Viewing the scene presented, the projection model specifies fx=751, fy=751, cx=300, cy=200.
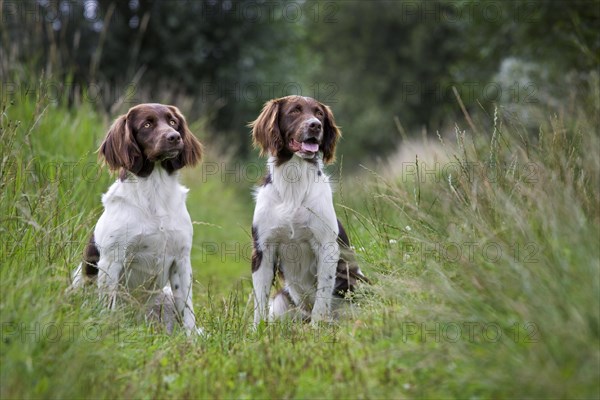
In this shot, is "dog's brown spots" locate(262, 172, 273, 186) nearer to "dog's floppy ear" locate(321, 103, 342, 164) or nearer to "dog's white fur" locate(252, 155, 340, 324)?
"dog's white fur" locate(252, 155, 340, 324)

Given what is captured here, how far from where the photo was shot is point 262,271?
15.7 ft

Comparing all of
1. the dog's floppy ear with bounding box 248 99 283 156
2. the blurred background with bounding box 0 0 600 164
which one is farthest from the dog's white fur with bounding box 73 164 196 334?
the blurred background with bounding box 0 0 600 164

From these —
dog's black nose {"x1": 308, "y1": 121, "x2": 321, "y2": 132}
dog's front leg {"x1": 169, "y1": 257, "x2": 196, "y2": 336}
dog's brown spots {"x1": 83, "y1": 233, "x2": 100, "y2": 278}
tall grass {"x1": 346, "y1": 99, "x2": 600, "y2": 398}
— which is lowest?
dog's front leg {"x1": 169, "y1": 257, "x2": 196, "y2": 336}

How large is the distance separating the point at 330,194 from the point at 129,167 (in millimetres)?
1279

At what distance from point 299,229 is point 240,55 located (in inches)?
413

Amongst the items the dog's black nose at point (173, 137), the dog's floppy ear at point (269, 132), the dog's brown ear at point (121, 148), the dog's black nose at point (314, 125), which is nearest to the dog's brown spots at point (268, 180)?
the dog's floppy ear at point (269, 132)

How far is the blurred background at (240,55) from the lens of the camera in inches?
336

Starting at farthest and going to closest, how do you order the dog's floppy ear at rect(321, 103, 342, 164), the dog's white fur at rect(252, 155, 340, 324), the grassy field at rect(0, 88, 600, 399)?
the dog's floppy ear at rect(321, 103, 342, 164) → the dog's white fur at rect(252, 155, 340, 324) → the grassy field at rect(0, 88, 600, 399)

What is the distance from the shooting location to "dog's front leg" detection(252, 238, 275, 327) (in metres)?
4.76

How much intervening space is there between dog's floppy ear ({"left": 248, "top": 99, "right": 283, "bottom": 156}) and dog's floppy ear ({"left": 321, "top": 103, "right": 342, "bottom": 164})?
1.13 ft

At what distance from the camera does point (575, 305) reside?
2.76 metres

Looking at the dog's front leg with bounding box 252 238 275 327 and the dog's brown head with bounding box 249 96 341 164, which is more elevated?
the dog's brown head with bounding box 249 96 341 164

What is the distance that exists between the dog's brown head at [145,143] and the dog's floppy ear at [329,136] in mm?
966

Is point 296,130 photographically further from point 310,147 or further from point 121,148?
point 121,148
